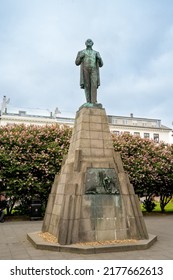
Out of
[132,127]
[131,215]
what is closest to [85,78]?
[131,215]

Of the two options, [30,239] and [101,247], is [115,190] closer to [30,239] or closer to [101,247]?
[101,247]

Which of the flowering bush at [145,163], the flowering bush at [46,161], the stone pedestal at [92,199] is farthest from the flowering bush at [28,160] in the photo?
the stone pedestal at [92,199]

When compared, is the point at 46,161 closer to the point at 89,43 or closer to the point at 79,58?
the point at 79,58

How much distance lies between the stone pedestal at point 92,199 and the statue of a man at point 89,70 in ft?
4.75

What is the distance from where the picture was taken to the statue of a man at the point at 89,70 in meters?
11.2

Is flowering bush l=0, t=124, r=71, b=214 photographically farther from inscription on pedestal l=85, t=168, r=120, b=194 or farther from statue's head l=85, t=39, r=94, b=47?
inscription on pedestal l=85, t=168, r=120, b=194

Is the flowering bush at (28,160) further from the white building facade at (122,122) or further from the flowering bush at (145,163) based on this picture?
the white building facade at (122,122)

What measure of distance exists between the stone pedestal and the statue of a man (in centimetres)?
145

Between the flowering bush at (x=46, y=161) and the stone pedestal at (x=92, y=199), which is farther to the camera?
the flowering bush at (x=46, y=161)

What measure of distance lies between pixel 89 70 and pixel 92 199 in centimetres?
559

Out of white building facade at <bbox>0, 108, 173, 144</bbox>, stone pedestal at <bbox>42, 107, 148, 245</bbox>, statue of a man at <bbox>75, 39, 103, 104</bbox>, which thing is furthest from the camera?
white building facade at <bbox>0, 108, 173, 144</bbox>

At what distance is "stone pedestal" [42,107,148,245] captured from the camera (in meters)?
8.63

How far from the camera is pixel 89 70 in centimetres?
1118

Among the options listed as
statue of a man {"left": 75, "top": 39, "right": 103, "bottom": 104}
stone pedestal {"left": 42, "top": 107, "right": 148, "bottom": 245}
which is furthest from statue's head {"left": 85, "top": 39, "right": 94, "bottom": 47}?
stone pedestal {"left": 42, "top": 107, "right": 148, "bottom": 245}
